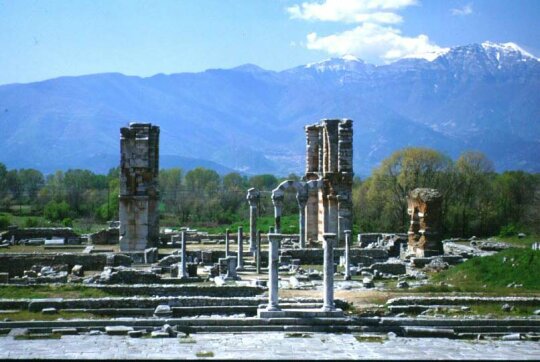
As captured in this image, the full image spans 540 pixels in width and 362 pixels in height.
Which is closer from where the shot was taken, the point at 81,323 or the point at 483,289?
the point at 81,323

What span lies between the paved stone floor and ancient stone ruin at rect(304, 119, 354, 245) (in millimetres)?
22293

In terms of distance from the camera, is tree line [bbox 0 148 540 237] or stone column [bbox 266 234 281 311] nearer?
stone column [bbox 266 234 281 311]

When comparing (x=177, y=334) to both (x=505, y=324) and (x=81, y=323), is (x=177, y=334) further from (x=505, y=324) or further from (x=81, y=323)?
(x=505, y=324)

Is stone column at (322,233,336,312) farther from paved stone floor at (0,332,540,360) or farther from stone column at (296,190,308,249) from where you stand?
stone column at (296,190,308,249)

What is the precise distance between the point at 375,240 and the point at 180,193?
45485 mm

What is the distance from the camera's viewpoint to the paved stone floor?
1808 cm

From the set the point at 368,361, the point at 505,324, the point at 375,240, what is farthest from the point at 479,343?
the point at 375,240

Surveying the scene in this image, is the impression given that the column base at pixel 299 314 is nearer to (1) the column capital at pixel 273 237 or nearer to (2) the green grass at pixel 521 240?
(1) the column capital at pixel 273 237

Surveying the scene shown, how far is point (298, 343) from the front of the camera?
19.7 meters

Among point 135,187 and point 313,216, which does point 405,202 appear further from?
point 135,187

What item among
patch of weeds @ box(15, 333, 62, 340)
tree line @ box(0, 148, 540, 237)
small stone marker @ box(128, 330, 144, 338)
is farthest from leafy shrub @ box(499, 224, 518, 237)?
patch of weeds @ box(15, 333, 62, 340)

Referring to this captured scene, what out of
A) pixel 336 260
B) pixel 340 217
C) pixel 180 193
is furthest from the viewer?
pixel 180 193

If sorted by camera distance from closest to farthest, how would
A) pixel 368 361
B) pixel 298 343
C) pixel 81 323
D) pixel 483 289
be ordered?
pixel 368 361, pixel 298 343, pixel 81 323, pixel 483 289

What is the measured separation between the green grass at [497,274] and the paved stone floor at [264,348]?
8.68 metres
